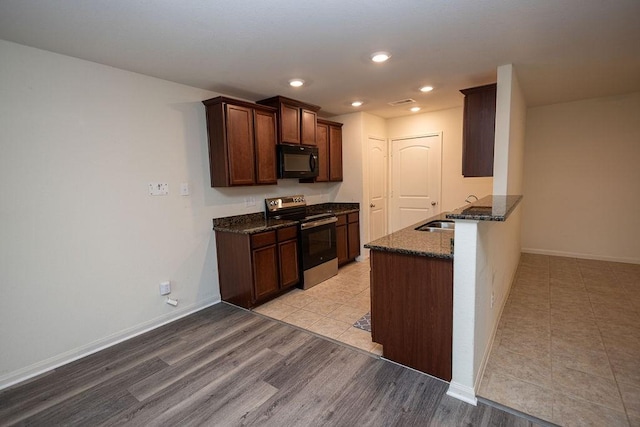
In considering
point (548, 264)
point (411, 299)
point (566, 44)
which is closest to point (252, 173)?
point (411, 299)

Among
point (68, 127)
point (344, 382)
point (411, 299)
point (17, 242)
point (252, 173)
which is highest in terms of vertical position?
point (68, 127)

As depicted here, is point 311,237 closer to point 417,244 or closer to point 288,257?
point 288,257

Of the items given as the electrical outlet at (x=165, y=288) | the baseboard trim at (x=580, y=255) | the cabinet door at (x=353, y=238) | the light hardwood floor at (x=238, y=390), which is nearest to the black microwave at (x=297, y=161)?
the cabinet door at (x=353, y=238)

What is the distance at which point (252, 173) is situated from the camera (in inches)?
136

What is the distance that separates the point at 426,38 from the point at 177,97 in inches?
93.8

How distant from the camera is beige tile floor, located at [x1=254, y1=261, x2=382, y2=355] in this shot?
2.65m

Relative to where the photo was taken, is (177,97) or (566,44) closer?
(566,44)

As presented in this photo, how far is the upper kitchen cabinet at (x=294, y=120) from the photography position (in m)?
3.70

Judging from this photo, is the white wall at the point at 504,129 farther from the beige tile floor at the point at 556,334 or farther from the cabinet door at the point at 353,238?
the cabinet door at the point at 353,238

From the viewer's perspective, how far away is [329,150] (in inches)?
185

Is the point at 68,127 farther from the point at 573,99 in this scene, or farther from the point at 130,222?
the point at 573,99

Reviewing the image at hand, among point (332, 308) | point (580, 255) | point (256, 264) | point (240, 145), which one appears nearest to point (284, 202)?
point (240, 145)

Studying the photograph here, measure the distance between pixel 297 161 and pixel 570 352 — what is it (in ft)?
10.7

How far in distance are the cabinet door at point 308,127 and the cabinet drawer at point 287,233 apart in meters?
1.21
